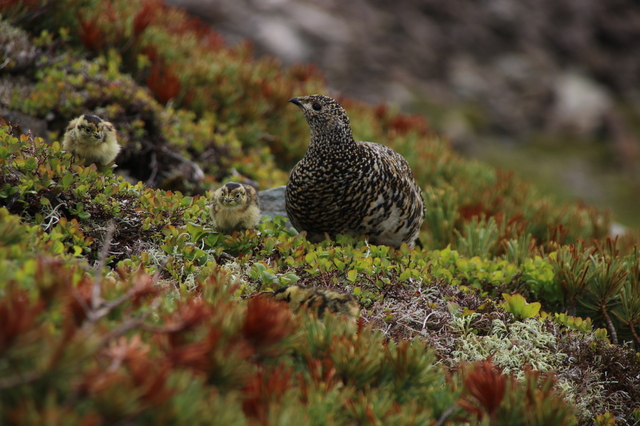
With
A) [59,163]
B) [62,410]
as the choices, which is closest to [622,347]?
[62,410]

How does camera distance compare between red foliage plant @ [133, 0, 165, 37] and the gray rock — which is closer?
the gray rock

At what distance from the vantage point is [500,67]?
17.3m

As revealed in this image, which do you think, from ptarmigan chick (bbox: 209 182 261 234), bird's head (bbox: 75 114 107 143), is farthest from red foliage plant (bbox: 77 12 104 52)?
ptarmigan chick (bbox: 209 182 261 234)

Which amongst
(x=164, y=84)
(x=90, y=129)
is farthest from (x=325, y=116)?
(x=164, y=84)

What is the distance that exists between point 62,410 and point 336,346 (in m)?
1.15

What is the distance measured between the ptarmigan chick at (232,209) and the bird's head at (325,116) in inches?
34.6

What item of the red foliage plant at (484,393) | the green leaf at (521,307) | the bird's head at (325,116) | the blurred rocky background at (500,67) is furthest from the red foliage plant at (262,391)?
the blurred rocky background at (500,67)

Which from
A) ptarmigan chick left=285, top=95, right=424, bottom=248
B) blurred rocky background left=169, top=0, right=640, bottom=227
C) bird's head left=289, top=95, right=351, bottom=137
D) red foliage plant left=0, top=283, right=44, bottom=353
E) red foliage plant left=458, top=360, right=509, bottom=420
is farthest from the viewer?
blurred rocky background left=169, top=0, right=640, bottom=227

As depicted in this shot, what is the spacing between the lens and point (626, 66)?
17.2 meters

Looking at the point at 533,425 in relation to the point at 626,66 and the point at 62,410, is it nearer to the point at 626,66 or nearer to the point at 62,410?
the point at 62,410

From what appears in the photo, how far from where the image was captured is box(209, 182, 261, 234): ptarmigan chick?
4.01 metres

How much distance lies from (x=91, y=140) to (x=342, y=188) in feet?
6.54

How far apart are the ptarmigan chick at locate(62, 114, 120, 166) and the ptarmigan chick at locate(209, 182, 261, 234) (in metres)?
1.01

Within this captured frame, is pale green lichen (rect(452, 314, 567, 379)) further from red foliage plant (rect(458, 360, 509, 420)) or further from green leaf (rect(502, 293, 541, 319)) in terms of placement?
red foliage plant (rect(458, 360, 509, 420))
